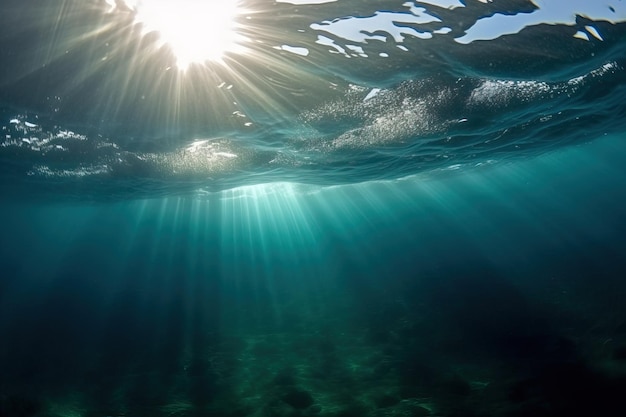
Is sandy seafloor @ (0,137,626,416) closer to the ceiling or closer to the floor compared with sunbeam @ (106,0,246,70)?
closer to the floor

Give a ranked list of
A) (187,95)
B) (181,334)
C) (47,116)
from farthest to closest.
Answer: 1. (181,334)
2. (47,116)
3. (187,95)

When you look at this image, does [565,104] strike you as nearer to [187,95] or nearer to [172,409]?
[187,95]

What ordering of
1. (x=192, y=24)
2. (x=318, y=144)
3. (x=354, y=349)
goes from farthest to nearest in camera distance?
(x=318, y=144) → (x=354, y=349) → (x=192, y=24)

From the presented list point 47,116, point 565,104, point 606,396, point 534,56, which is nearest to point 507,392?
point 606,396

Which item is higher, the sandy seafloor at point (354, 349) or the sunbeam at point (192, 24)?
the sunbeam at point (192, 24)

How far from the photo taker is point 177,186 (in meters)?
28.5

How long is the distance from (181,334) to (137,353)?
8.98 feet

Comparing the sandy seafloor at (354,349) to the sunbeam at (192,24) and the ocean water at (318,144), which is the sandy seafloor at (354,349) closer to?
the ocean water at (318,144)

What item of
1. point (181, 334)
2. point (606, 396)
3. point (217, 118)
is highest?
point (217, 118)

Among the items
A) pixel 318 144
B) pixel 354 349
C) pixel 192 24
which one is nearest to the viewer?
pixel 192 24

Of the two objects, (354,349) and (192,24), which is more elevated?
(192,24)

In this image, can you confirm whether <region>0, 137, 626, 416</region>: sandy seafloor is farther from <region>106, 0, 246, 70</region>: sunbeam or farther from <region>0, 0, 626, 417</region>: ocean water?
<region>106, 0, 246, 70</region>: sunbeam

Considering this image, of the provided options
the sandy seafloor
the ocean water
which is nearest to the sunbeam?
the ocean water

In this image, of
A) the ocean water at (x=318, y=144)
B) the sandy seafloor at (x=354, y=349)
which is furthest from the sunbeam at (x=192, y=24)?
the sandy seafloor at (x=354, y=349)
